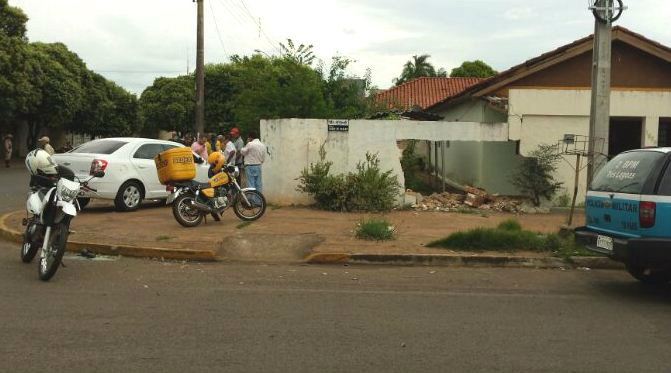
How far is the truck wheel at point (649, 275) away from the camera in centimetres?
771

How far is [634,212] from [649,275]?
1.48 m

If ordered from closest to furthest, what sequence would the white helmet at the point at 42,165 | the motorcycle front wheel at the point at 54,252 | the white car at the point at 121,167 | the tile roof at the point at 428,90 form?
the motorcycle front wheel at the point at 54,252
the white helmet at the point at 42,165
the white car at the point at 121,167
the tile roof at the point at 428,90

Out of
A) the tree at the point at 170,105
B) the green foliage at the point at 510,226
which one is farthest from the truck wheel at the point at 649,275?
the tree at the point at 170,105

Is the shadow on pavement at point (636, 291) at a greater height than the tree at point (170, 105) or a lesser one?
lesser

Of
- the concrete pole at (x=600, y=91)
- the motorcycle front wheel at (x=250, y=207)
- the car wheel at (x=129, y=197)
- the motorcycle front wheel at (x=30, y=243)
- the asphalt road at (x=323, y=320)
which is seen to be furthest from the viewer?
the car wheel at (x=129, y=197)

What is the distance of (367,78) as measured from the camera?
18859mm

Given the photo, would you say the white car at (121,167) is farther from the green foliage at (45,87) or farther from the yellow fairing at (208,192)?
the green foliage at (45,87)

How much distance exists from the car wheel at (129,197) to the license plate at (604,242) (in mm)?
8838

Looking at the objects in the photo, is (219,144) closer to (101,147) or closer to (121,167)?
(101,147)

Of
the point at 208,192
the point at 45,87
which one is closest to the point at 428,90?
the point at 45,87

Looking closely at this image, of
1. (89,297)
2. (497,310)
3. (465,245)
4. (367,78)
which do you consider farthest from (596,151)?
(367,78)

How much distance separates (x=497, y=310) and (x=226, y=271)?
348 cm

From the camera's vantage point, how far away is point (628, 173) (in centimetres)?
711

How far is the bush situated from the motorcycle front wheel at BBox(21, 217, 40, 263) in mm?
6235
